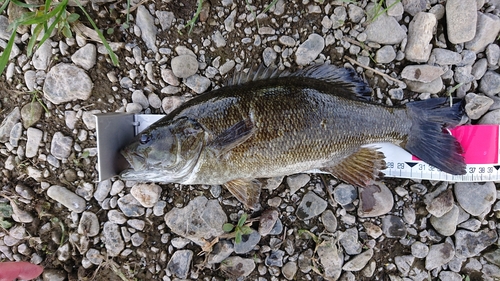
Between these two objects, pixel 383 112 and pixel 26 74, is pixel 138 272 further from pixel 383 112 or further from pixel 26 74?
pixel 383 112

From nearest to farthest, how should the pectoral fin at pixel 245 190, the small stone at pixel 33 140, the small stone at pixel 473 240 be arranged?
1. the pectoral fin at pixel 245 190
2. the small stone at pixel 33 140
3. the small stone at pixel 473 240

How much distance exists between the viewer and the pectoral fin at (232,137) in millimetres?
2627

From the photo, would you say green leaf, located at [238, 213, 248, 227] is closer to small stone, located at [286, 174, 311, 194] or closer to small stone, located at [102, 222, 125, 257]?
small stone, located at [286, 174, 311, 194]

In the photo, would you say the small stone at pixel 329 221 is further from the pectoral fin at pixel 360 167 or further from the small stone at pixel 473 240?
the small stone at pixel 473 240

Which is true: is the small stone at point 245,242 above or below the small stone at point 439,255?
above

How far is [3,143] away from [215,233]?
2.28m

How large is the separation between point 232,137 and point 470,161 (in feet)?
7.57

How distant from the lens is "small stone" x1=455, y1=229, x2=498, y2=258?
3238mm

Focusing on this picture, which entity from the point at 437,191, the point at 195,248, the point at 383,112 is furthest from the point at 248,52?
the point at 437,191

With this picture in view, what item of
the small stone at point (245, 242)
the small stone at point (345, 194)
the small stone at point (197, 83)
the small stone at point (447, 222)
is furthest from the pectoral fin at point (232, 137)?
the small stone at point (447, 222)

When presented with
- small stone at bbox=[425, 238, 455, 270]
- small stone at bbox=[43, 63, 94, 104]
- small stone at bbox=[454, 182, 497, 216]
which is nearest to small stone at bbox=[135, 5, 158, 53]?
small stone at bbox=[43, 63, 94, 104]

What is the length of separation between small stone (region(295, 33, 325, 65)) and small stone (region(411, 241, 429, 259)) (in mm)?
2120

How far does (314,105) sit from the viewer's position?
9.21 feet

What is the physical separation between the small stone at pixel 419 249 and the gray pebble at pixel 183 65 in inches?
109
